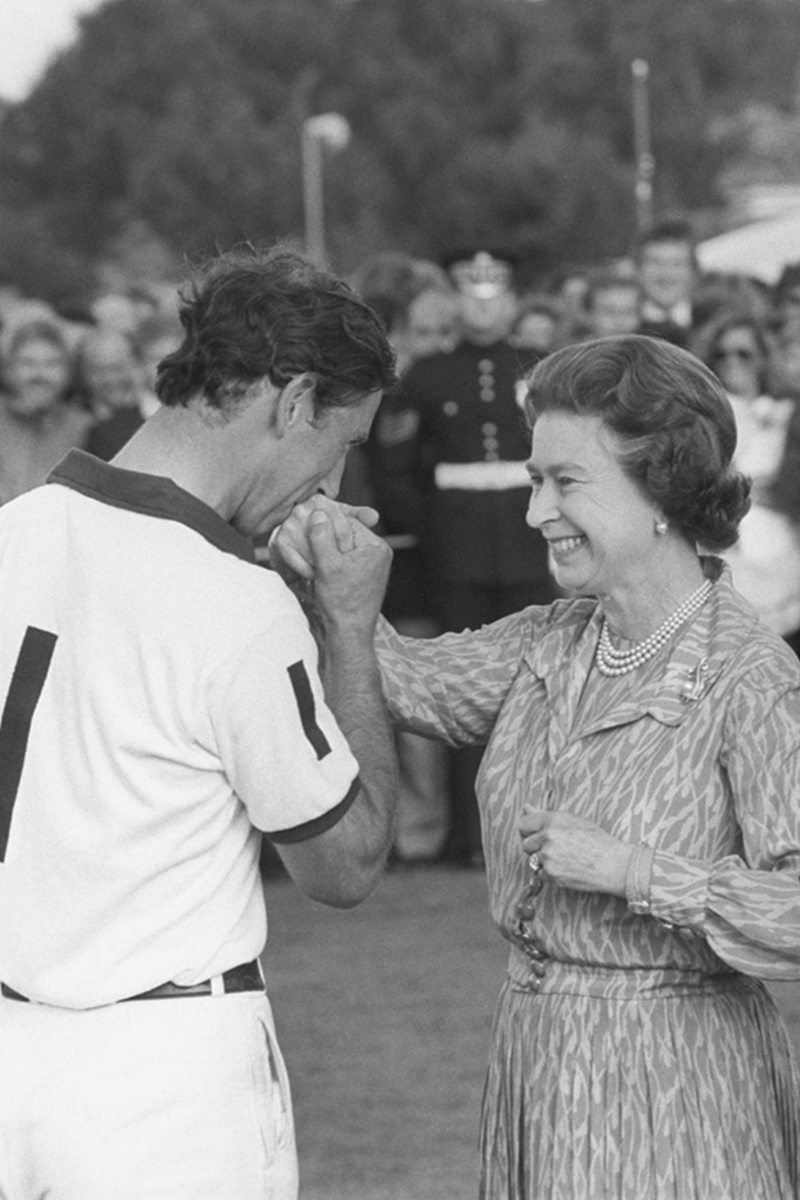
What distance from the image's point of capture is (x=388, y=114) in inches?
2891

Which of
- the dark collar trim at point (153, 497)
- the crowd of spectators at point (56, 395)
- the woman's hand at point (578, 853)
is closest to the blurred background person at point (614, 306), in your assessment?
the crowd of spectators at point (56, 395)

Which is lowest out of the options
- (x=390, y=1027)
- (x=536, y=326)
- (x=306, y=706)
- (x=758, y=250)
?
(x=390, y=1027)

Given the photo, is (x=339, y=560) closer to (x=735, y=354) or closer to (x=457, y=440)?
(x=457, y=440)

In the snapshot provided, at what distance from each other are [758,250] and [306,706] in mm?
12392

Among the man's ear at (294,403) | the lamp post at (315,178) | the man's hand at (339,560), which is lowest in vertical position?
the man's hand at (339,560)

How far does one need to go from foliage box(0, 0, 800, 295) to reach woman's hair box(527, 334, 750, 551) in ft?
197

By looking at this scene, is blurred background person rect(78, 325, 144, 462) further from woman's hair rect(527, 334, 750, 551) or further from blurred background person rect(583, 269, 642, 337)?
woman's hair rect(527, 334, 750, 551)

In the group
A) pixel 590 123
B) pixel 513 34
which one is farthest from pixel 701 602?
pixel 513 34

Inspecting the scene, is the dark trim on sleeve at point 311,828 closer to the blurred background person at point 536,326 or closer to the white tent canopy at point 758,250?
the blurred background person at point 536,326

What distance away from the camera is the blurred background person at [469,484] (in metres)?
8.42

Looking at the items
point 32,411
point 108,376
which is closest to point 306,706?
point 32,411

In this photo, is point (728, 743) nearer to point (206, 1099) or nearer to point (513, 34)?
point (206, 1099)

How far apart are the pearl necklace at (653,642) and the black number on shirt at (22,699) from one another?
0.94 m

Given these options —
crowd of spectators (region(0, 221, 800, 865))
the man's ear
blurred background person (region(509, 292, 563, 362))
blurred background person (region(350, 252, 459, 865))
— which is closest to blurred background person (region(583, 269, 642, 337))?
crowd of spectators (region(0, 221, 800, 865))
